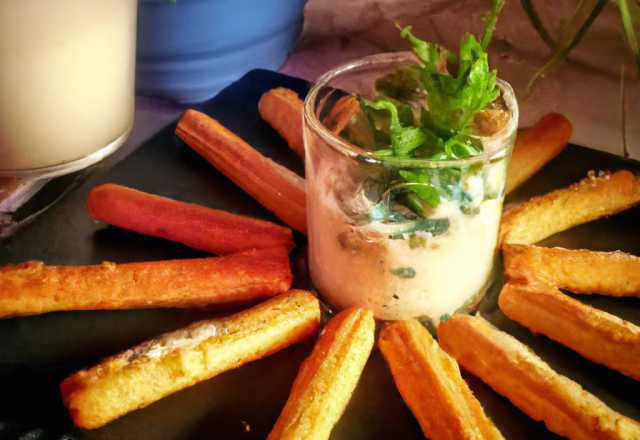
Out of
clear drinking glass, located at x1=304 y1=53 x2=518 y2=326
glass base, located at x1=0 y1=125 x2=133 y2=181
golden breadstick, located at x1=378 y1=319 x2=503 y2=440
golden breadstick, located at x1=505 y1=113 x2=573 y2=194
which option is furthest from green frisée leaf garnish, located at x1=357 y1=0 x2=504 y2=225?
glass base, located at x1=0 y1=125 x2=133 y2=181

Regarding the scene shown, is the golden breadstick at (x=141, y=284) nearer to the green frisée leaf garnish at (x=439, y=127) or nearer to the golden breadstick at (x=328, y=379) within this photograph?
the golden breadstick at (x=328, y=379)

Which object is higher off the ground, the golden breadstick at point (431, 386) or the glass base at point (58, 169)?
the golden breadstick at point (431, 386)

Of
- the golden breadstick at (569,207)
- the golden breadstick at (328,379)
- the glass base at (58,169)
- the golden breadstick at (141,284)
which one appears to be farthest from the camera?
the glass base at (58,169)

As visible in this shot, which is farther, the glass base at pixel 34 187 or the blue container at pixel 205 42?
the blue container at pixel 205 42

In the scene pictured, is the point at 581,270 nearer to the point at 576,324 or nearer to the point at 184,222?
the point at 576,324

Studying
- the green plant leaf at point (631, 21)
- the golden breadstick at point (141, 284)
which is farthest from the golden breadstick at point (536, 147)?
the golden breadstick at point (141, 284)

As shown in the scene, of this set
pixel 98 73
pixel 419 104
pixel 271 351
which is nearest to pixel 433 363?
pixel 271 351

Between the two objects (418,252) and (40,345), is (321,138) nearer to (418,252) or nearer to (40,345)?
(418,252)

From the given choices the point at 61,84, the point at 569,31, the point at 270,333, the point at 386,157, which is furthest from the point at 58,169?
the point at 569,31
